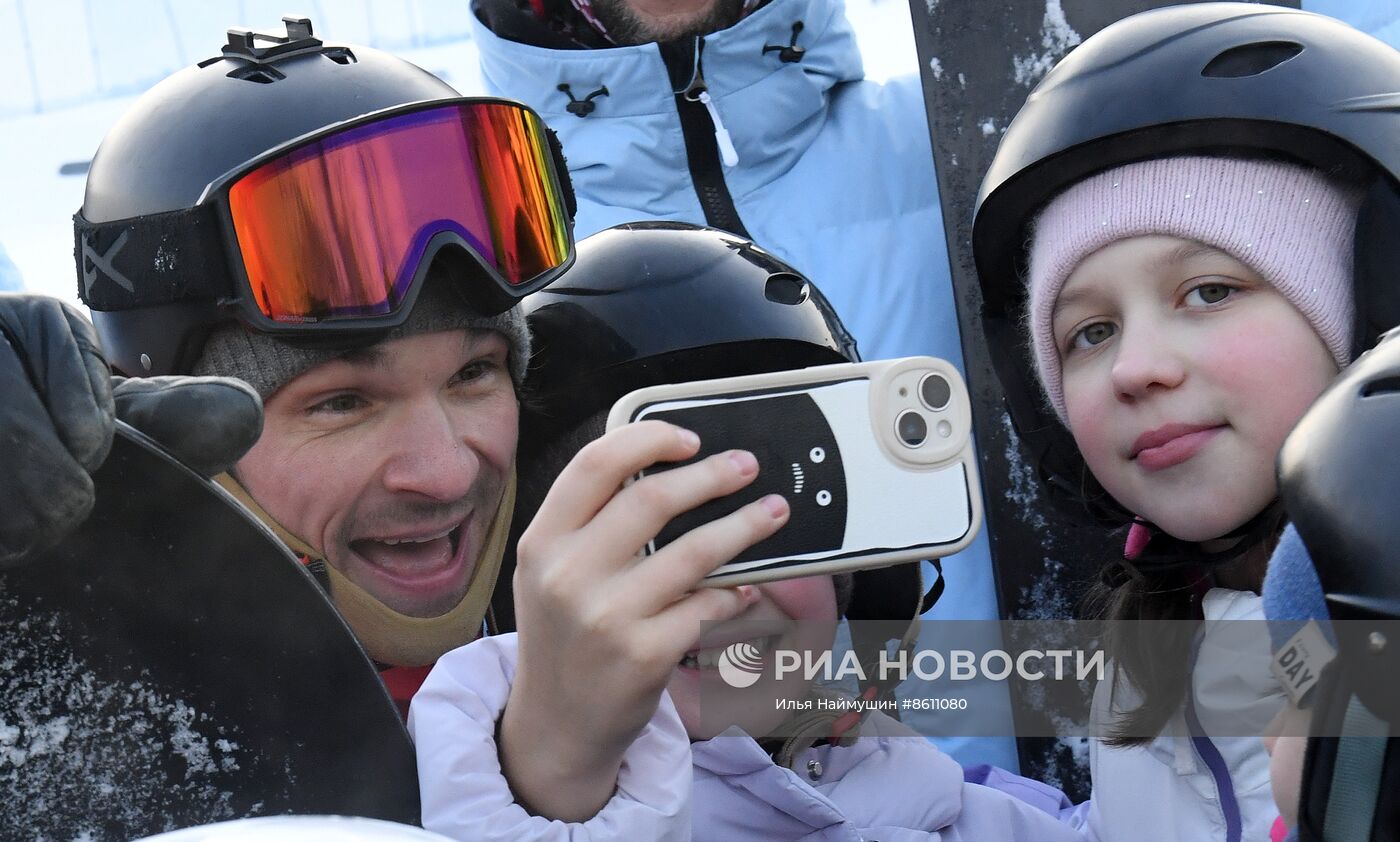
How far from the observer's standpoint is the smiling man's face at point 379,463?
163cm

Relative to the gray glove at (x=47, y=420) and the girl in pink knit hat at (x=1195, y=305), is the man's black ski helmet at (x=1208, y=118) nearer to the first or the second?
the girl in pink knit hat at (x=1195, y=305)

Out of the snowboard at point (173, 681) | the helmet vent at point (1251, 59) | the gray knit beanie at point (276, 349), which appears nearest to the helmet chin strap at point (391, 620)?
the gray knit beanie at point (276, 349)

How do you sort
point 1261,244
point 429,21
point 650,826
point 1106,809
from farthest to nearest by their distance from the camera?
point 429,21, point 1106,809, point 1261,244, point 650,826

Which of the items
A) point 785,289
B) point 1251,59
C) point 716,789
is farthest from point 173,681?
point 1251,59

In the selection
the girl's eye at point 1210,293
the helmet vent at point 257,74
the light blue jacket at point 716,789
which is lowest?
the light blue jacket at point 716,789

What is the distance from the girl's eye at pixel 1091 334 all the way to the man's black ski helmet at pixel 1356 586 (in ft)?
2.41

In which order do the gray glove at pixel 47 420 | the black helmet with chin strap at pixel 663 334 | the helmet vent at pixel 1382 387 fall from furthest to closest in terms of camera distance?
the black helmet with chin strap at pixel 663 334 < the helmet vent at pixel 1382 387 < the gray glove at pixel 47 420

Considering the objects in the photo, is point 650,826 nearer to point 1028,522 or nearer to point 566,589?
point 566,589

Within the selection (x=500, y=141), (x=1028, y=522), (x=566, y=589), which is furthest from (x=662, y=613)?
(x=1028, y=522)

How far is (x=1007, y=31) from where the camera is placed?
109 inches

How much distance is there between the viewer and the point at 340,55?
71.5 inches

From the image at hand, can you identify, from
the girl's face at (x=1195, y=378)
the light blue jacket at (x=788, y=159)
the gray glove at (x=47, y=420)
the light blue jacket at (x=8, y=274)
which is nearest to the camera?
the gray glove at (x=47, y=420)

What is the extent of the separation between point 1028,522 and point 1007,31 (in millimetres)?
971

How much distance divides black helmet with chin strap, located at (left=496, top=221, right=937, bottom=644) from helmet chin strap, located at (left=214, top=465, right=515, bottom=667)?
173 mm
